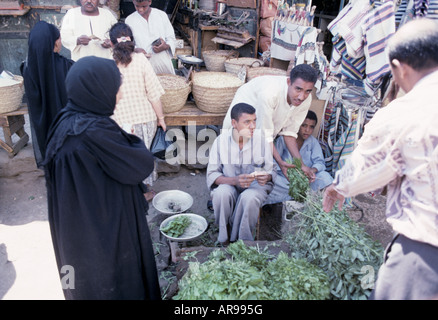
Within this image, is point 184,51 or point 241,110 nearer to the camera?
point 241,110

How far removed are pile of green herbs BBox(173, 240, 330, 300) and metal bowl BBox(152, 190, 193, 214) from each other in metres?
1.61

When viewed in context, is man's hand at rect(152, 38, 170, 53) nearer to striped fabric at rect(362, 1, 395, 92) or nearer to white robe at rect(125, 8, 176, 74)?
white robe at rect(125, 8, 176, 74)

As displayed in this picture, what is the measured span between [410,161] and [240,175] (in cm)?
187

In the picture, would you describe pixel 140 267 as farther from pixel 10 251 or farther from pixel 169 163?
pixel 169 163

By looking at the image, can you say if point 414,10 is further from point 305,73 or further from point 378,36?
point 305,73

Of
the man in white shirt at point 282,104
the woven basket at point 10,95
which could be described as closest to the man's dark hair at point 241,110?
the man in white shirt at point 282,104

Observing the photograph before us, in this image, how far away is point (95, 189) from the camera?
189cm

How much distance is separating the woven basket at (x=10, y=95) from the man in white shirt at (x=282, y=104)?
8.78 feet

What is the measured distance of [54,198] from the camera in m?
1.97

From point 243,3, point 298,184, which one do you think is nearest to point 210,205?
point 298,184

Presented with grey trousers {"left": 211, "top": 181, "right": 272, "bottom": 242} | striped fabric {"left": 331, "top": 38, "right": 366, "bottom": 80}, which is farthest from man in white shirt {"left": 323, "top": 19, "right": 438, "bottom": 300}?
striped fabric {"left": 331, "top": 38, "right": 366, "bottom": 80}

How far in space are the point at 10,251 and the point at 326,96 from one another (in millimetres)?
3922

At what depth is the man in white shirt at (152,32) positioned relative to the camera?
4.56 metres
